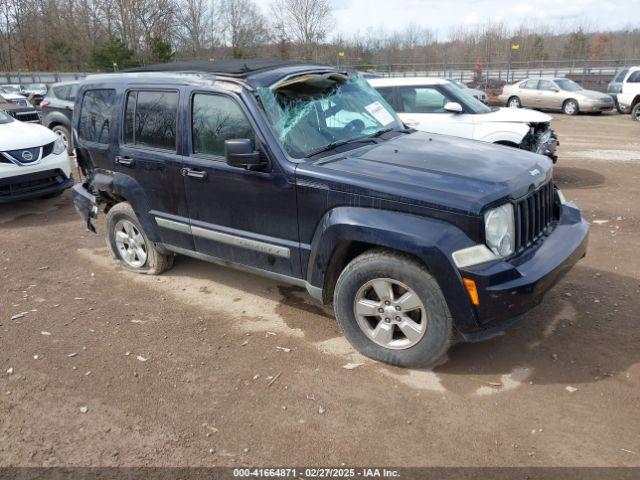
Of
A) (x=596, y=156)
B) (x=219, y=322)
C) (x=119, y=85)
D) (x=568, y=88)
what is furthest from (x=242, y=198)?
(x=568, y=88)

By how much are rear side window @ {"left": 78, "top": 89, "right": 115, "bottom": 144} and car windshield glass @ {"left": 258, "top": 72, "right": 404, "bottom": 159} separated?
1.92 m

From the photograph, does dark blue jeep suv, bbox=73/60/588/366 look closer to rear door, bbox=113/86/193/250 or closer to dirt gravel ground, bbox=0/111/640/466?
rear door, bbox=113/86/193/250

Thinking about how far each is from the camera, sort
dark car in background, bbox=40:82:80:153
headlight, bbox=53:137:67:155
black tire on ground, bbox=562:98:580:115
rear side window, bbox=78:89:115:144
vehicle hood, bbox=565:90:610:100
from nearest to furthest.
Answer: rear side window, bbox=78:89:115:144 < headlight, bbox=53:137:67:155 < dark car in background, bbox=40:82:80:153 < vehicle hood, bbox=565:90:610:100 < black tire on ground, bbox=562:98:580:115

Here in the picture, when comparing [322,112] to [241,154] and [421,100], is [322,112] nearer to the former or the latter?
[241,154]

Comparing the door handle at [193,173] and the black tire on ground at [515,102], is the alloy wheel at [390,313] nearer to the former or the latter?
the door handle at [193,173]

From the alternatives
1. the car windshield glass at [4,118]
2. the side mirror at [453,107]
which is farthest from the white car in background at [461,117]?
the car windshield glass at [4,118]

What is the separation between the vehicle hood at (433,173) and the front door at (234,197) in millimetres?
371

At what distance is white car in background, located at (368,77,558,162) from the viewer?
8.41 m

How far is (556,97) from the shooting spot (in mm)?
21109

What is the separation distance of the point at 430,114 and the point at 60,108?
28.5ft

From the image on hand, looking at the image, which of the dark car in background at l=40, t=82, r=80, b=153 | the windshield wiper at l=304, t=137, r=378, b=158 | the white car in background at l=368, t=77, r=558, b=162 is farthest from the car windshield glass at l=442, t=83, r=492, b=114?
the dark car in background at l=40, t=82, r=80, b=153

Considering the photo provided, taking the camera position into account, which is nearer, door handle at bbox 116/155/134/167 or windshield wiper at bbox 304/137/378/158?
windshield wiper at bbox 304/137/378/158

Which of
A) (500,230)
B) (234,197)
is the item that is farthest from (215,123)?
(500,230)

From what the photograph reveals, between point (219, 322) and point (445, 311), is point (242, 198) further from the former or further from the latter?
point (445, 311)
